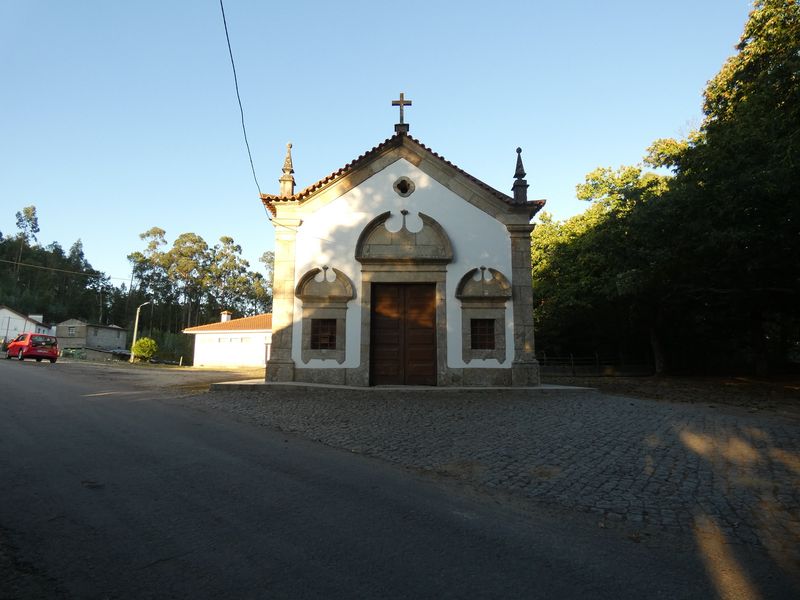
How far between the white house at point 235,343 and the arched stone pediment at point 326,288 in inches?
887

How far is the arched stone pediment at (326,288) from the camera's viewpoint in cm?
1298

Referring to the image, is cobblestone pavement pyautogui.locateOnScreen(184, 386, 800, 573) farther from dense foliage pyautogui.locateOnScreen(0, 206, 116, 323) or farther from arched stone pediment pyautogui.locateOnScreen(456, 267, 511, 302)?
dense foliage pyautogui.locateOnScreen(0, 206, 116, 323)

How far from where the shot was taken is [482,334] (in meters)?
13.1

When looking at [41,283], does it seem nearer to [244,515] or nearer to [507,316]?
[507,316]

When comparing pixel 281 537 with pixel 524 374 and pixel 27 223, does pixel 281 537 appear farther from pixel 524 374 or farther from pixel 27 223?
pixel 27 223

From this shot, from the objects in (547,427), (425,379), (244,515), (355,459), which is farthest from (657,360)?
(244,515)

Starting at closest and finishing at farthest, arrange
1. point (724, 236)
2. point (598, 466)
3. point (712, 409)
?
point (598, 466) < point (712, 409) < point (724, 236)

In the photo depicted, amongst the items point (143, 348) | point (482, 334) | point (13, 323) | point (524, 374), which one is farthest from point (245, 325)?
point (13, 323)

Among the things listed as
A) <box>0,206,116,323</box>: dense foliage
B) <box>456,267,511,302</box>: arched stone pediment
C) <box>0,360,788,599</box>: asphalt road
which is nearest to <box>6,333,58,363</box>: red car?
<box>456,267,511,302</box>: arched stone pediment

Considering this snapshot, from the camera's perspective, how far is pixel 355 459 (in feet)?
17.7

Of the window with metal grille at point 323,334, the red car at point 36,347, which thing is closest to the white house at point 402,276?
the window with metal grille at point 323,334

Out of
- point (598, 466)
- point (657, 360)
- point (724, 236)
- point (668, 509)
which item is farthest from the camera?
point (657, 360)

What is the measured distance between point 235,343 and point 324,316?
1000 inches

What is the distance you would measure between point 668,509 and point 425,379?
360 inches
